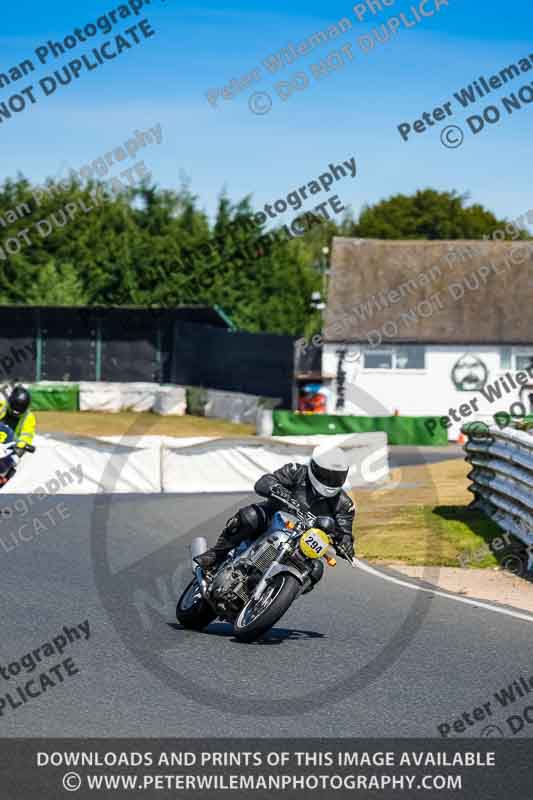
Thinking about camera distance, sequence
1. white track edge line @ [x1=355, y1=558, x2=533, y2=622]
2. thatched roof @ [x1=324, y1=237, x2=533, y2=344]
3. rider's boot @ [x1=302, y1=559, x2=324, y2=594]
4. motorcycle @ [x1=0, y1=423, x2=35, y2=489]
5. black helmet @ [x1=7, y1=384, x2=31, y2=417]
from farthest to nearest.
Answer: thatched roof @ [x1=324, y1=237, x2=533, y2=344], motorcycle @ [x1=0, y1=423, x2=35, y2=489], black helmet @ [x1=7, y1=384, x2=31, y2=417], white track edge line @ [x1=355, y1=558, x2=533, y2=622], rider's boot @ [x1=302, y1=559, x2=324, y2=594]

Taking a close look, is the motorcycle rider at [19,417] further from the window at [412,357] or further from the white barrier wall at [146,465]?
the window at [412,357]

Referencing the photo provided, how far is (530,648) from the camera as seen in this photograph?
9719 millimetres

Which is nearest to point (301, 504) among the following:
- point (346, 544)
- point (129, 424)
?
point (346, 544)

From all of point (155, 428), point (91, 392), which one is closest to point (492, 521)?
point (155, 428)

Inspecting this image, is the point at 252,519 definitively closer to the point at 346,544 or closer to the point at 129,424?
the point at 346,544

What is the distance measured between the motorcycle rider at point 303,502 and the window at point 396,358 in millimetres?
38683

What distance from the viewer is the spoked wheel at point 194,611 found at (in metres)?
10.1

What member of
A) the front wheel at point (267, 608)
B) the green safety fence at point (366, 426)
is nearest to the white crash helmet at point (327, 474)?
the front wheel at point (267, 608)

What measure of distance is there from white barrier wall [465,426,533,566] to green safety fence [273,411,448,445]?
18235mm

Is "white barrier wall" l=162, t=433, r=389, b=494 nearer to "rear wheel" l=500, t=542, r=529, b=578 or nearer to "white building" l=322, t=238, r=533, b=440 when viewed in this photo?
"rear wheel" l=500, t=542, r=529, b=578

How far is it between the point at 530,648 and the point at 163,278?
165 feet

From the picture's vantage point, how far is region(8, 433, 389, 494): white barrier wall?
23547mm

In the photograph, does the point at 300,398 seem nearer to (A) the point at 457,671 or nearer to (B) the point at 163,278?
(B) the point at 163,278
